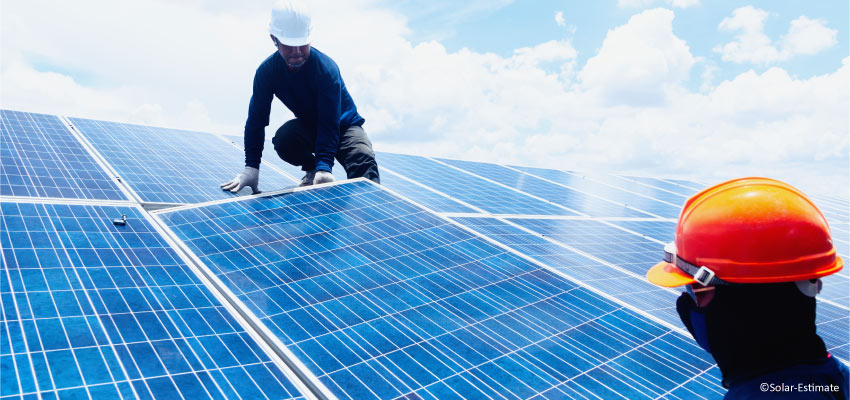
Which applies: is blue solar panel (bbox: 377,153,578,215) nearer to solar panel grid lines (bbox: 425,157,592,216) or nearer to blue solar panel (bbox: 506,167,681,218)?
solar panel grid lines (bbox: 425,157,592,216)

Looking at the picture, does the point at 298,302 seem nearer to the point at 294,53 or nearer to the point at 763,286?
the point at 763,286

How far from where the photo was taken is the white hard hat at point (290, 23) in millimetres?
6395

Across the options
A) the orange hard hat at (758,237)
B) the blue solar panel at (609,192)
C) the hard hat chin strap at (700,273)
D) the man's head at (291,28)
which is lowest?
the blue solar panel at (609,192)

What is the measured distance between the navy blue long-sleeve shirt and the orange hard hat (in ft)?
17.4

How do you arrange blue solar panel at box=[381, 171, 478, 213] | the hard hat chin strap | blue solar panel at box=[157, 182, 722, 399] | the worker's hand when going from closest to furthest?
the hard hat chin strap
blue solar panel at box=[157, 182, 722, 399]
the worker's hand
blue solar panel at box=[381, 171, 478, 213]

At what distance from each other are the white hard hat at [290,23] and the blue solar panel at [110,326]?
264 cm

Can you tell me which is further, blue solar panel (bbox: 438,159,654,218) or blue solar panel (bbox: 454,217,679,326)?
blue solar panel (bbox: 438,159,654,218)

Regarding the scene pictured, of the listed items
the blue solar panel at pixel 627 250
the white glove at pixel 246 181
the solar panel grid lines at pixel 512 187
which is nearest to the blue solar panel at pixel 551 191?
the solar panel grid lines at pixel 512 187

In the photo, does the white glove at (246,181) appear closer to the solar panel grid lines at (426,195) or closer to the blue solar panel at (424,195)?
the solar panel grid lines at (426,195)

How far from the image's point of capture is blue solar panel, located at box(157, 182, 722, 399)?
3.60m

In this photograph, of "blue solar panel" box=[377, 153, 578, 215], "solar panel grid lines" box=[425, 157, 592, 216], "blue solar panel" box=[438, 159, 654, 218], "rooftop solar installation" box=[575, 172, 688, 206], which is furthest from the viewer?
"rooftop solar installation" box=[575, 172, 688, 206]

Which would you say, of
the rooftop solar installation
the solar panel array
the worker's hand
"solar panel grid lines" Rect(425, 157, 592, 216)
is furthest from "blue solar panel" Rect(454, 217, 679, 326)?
the rooftop solar installation

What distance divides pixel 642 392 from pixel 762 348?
183 centimetres

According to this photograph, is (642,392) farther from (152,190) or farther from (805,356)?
(152,190)
